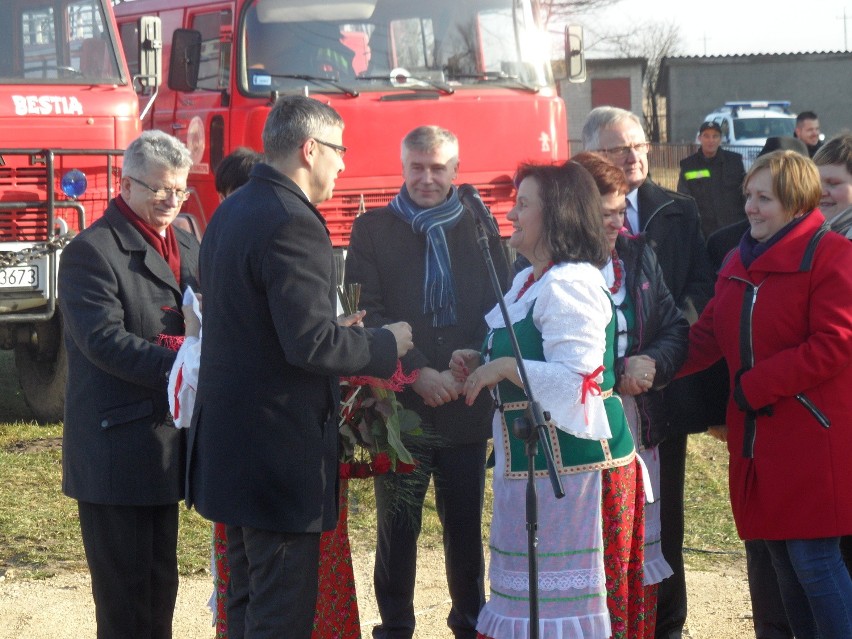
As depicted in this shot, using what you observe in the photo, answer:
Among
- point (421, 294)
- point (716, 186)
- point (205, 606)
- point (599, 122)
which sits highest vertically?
point (716, 186)

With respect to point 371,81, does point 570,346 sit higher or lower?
lower

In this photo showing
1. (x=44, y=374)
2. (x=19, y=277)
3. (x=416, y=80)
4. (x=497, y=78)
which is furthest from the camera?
(x=497, y=78)

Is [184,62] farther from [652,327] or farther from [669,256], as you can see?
[652,327]

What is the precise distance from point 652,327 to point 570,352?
679mm

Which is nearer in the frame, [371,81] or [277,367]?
[277,367]

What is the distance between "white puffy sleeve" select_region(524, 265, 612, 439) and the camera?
328cm

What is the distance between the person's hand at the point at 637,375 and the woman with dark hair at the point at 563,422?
0.63 feet

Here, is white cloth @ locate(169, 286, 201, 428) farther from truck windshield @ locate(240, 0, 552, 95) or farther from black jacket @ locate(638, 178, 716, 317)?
truck windshield @ locate(240, 0, 552, 95)

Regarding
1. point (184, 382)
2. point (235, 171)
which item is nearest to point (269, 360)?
point (184, 382)

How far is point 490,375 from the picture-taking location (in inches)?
133

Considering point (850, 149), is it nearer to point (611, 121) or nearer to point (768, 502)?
point (611, 121)

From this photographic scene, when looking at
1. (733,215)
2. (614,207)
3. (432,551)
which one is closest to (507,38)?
(733,215)

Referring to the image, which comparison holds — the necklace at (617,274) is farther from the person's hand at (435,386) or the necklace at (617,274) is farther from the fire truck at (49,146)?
the fire truck at (49,146)

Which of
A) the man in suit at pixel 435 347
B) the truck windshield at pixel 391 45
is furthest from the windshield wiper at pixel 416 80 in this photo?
the man in suit at pixel 435 347
